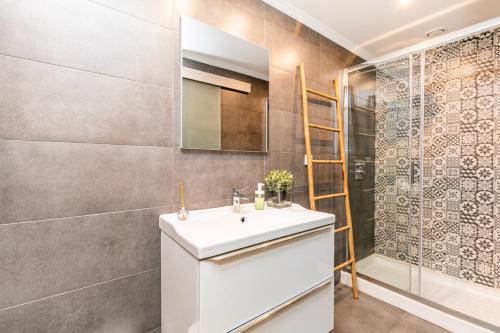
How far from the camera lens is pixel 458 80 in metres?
2.15

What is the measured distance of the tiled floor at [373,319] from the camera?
1.60m

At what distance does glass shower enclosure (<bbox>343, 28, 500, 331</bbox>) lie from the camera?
1.97 m

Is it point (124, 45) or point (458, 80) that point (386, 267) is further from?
point (124, 45)

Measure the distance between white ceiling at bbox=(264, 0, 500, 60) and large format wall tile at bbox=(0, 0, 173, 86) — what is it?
1.02m

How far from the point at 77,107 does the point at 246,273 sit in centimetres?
104

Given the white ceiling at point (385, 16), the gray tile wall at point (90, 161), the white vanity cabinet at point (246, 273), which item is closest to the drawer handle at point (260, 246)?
the white vanity cabinet at point (246, 273)

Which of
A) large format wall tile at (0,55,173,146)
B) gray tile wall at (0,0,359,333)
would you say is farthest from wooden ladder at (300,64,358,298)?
large format wall tile at (0,55,173,146)

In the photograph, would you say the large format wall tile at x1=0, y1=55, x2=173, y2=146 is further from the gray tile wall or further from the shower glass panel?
the shower glass panel

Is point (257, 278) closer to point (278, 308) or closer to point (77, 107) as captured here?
point (278, 308)

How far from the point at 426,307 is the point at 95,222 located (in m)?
2.24

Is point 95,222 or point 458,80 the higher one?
point 458,80

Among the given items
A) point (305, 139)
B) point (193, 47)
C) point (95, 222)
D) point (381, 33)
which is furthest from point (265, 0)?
point (95, 222)

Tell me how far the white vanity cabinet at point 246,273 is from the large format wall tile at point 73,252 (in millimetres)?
112

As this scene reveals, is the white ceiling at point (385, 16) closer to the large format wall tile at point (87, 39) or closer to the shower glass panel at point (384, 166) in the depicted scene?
the shower glass panel at point (384, 166)
